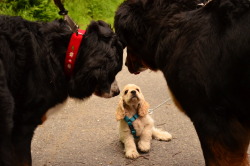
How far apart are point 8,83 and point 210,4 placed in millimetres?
1602

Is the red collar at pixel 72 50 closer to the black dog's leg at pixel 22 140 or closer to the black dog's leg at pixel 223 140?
the black dog's leg at pixel 22 140

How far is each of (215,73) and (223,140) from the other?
1.65 feet

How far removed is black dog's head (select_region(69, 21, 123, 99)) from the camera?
2.72m

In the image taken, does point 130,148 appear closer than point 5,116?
No

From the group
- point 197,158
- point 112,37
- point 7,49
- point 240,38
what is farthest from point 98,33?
point 197,158

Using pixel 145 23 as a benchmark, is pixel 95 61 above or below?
below

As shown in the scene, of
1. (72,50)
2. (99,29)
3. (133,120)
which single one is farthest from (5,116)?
(133,120)

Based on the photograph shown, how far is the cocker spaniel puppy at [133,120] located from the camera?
3.79 metres

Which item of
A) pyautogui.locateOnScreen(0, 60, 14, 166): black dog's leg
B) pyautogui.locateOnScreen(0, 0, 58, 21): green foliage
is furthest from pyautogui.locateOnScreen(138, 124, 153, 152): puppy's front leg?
pyautogui.locateOnScreen(0, 0, 58, 21): green foliage

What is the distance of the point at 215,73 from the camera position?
250 centimetres

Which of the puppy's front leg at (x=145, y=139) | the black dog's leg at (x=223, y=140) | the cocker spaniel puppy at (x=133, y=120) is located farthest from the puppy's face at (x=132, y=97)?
the black dog's leg at (x=223, y=140)

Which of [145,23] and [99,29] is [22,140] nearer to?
[99,29]

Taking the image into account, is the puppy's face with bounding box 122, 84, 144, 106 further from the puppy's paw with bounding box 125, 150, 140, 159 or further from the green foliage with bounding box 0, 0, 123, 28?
the green foliage with bounding box 0, 0, 123, 28

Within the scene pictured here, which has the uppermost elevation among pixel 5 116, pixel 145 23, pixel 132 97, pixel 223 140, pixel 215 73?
pixel 215 73
